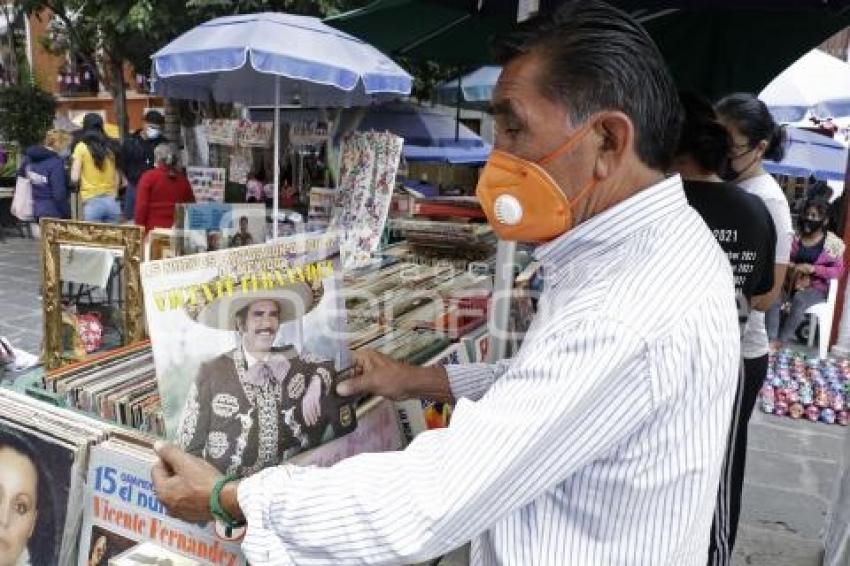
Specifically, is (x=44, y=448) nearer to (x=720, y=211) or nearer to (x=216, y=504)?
(x=216, y=504)

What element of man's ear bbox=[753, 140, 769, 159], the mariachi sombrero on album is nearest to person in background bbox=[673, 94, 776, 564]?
man's ear bbox=[753, 140, 769, 159]

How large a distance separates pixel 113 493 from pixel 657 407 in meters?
1.07

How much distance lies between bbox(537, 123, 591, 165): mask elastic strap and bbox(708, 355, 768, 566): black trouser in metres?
1.64

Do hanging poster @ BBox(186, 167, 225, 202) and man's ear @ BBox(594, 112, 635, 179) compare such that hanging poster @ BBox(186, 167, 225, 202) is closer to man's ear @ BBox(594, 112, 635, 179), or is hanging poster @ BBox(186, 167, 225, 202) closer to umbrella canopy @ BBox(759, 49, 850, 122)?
umbrella canopy @ BBox(759, 49, 850, 122)

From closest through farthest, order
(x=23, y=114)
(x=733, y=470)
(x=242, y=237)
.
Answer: (x=733, y=470) < (x=242, y=237) < (x=23, y=114)

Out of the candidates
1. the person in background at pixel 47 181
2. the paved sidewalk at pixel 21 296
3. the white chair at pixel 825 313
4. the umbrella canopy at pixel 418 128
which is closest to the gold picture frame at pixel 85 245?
the paved sidewalk at pixel 21 296

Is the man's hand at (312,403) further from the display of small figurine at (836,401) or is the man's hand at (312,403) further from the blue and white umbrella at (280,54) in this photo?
the display of small figurine at (836,401)

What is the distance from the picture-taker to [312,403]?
1.38 m

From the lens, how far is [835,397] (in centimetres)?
492

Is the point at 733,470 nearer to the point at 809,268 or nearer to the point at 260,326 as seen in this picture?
the point at 260,326

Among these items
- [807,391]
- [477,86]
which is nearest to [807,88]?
[807,391]

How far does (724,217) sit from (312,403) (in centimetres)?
160

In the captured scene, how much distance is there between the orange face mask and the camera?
108 cm

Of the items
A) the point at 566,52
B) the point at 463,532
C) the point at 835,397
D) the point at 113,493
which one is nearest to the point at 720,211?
the point at 566,52
